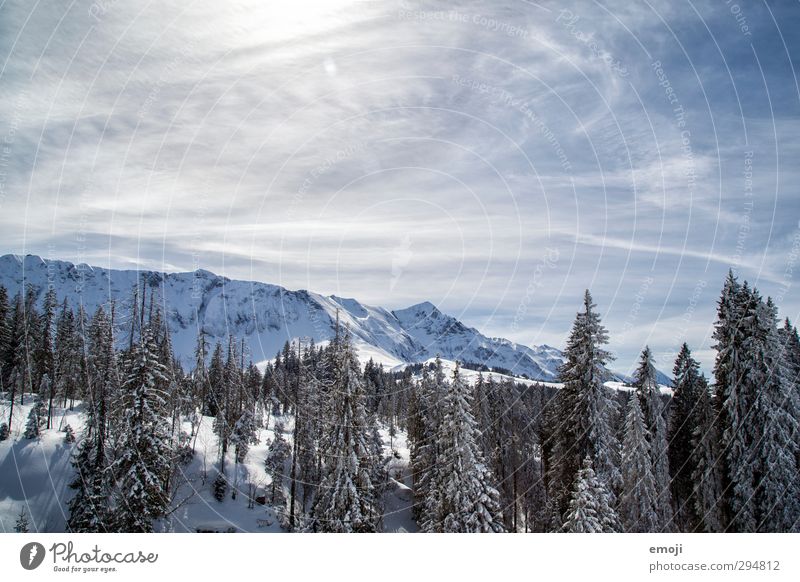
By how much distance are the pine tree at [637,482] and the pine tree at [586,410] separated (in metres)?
4.38

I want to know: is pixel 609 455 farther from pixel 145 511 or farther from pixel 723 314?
pixel 145 511

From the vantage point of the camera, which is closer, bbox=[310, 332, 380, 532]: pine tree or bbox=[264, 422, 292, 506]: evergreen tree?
bbox=[310, 332, 380, 532]: pine tree

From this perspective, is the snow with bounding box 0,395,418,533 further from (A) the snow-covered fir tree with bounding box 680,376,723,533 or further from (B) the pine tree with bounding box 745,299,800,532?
(B) the pine tree with bounding box 745,299,800,532

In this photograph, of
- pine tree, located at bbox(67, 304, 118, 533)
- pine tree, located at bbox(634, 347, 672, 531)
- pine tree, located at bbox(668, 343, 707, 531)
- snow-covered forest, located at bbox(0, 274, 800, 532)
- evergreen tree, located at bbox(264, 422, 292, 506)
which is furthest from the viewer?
evergreen tree, located at bbox(264, 422, 292, 506)

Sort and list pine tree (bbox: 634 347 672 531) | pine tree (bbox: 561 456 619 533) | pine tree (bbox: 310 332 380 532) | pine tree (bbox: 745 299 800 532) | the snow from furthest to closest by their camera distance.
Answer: the snow < pine tree (bbox: 634 347 672 531) < pine tree (bbox: 310 332 380 532) < pine tree (bbox: 745 299 800 532) < pine tree (bbox: 561 456 619 533)

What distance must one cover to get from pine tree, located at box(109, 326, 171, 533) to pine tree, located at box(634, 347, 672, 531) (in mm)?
27911

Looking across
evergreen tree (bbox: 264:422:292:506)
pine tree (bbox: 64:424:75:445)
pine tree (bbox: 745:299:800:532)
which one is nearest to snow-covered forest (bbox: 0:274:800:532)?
pine tree (bbox: 745:299:800:532)

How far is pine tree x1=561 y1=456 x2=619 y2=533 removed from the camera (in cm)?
1814

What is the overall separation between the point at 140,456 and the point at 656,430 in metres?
30.5

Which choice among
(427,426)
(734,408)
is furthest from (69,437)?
(734,408)

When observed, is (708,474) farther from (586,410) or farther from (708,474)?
(586,410)

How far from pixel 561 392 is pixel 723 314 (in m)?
8.96

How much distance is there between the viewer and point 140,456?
24.6 meters
